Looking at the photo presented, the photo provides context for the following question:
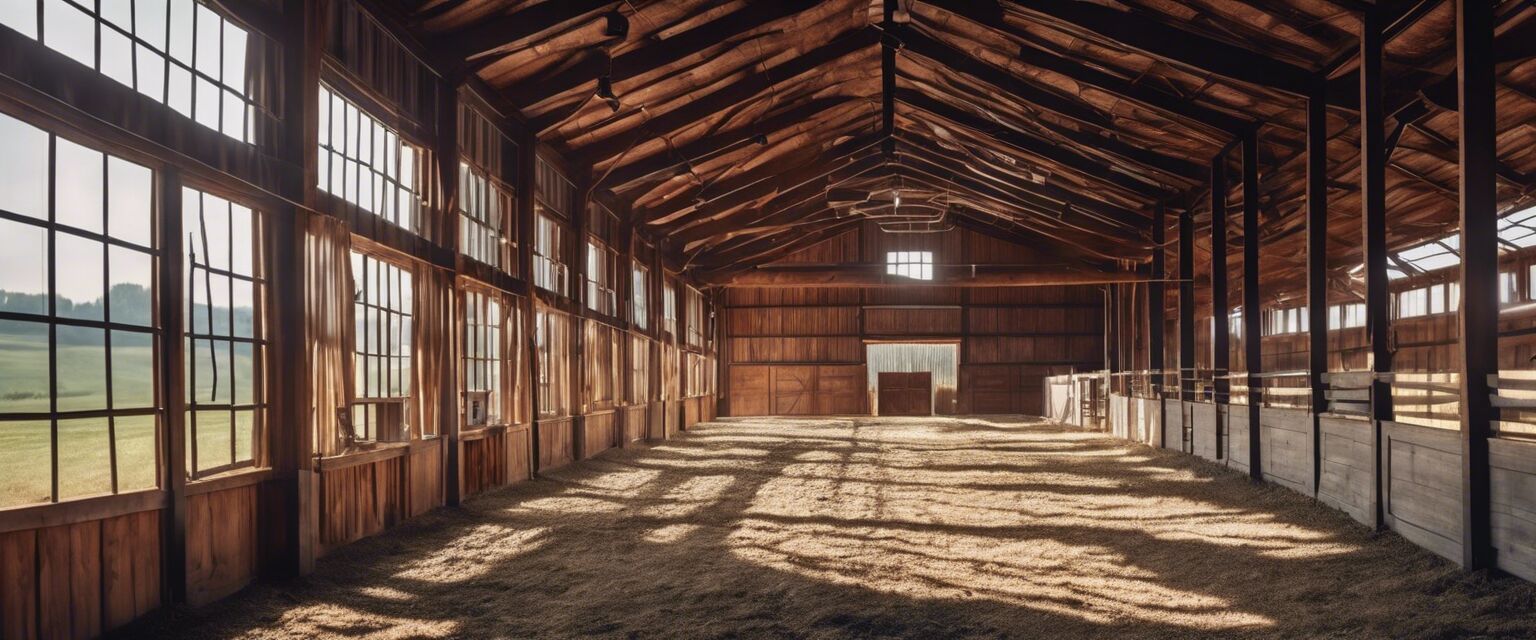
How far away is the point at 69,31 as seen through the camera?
4852 mm

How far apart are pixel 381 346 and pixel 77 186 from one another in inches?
149

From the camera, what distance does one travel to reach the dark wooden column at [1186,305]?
53.8ft

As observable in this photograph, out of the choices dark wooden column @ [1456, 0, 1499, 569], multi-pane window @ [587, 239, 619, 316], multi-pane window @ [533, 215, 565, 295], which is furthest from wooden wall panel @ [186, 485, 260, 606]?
multi-pane window @ [587, 239, 619, 316]

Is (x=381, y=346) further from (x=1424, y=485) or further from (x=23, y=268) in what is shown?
Result: (x=1424, y=485)

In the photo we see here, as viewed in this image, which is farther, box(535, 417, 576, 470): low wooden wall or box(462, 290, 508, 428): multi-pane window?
box(535, 417, 576, 470): low wooden wall

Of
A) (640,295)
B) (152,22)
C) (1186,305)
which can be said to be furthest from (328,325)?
(1186,305)

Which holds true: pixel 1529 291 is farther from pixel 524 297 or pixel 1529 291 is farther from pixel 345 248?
pixel 345 248

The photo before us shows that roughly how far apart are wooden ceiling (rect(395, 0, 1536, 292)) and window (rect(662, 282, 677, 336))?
1250mm

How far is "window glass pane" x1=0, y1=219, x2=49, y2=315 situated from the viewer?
14.6ft

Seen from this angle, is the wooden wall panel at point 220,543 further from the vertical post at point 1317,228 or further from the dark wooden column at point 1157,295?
the dark wooden column at point 1157,295

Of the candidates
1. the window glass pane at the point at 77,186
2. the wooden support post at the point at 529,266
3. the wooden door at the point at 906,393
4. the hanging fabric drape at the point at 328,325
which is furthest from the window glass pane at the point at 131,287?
the wooden door at the point at 906,393

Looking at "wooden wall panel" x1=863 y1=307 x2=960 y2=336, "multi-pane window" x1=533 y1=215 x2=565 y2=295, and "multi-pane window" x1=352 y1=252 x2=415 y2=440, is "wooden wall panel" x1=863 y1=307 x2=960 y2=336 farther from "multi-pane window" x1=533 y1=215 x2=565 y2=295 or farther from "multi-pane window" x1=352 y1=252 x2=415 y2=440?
"multi-pane window" x1=352 y1=252 x2=415 y2=440

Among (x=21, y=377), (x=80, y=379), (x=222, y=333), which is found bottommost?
(x=80, y=379)

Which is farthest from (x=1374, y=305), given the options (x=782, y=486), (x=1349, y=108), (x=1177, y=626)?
(x=782, y=486)
